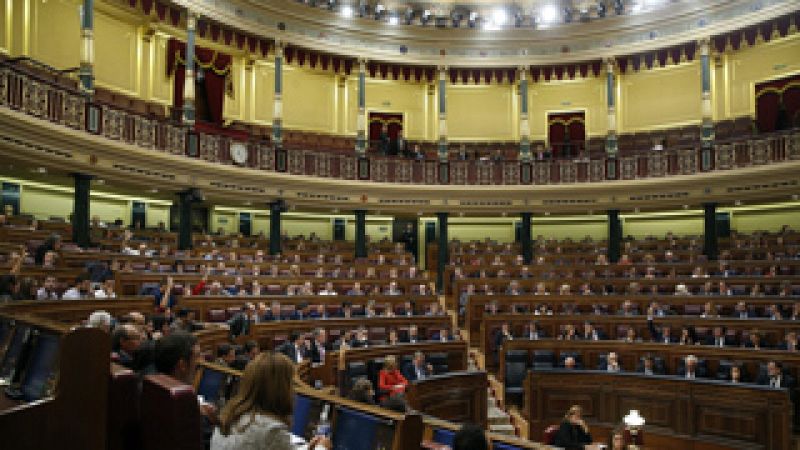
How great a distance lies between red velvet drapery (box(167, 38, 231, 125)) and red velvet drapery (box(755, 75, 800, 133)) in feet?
52.4

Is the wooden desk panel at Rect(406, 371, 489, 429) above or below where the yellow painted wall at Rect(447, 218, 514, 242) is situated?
below

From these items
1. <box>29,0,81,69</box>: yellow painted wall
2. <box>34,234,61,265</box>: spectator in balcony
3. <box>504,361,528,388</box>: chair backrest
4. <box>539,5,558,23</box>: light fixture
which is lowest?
<box>504,361,528,388</box>: chair backrest

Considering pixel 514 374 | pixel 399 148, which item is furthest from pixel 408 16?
pixel 514 374

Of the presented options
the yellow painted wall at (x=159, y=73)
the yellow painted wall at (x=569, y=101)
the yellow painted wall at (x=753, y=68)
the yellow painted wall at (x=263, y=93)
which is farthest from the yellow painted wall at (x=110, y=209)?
the yellow painted wall at (x=753, y=68)

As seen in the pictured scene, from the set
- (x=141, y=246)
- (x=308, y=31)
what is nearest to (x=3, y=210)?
(x=141, y=246)

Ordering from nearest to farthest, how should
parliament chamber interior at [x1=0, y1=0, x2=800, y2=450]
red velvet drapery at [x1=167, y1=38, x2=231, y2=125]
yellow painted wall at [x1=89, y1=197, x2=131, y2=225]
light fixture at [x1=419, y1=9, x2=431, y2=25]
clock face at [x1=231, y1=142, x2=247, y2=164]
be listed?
parliament chamber interior at [x1=0, y1=0, x2=800, y2=450], clock face at [x1=231, y1=142, x2=247, y2=164], yellow painted wall at [x1=89, y1=197, x2=131, y2=225], red velvet drapery at [x1=167, y1=38, x2=231, y2=125], light fixture at [x1=419, y1=9, x2=431, y2=25]

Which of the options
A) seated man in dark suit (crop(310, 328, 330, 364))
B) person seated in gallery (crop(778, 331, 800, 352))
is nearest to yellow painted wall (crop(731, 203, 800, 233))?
person seated in gallery (crop(778, 331, 800, 352))

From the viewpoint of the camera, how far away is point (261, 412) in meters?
1.88

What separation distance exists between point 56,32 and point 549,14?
1424 cm

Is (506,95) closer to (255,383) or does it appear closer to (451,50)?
(451,50)

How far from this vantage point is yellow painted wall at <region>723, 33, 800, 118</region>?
16.3 m

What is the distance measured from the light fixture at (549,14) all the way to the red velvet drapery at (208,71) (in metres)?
10.2

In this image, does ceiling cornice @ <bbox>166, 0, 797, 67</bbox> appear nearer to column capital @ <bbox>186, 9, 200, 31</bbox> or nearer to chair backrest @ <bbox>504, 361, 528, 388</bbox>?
column capital @ <bbox>186, 9, 200, 31</bbox>

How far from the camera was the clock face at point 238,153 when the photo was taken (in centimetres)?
1476
